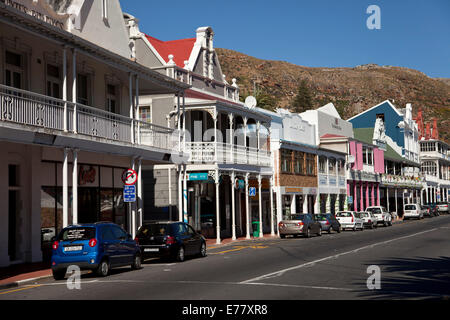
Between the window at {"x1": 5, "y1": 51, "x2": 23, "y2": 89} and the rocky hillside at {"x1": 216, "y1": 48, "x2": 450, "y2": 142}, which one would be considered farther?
the rocky hillside at {"x1": 216, "y1": 48, "x2": 450, "y2": 142}

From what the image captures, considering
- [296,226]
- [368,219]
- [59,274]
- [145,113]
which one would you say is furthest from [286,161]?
[59,274]

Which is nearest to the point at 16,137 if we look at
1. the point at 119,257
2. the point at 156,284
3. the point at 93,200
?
the point at 119,257

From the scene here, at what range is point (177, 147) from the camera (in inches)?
1081

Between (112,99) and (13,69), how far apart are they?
657 centimetres

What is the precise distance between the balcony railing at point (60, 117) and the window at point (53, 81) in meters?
0.66

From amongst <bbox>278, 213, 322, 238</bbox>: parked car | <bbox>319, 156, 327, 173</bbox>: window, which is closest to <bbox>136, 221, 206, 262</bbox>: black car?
<bbox>278, 213, 322, 238</bbox>: parked car

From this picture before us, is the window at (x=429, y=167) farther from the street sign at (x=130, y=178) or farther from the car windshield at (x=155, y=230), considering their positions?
the street sign at (x=130, y=178)

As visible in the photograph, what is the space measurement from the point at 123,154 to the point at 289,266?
845 cm

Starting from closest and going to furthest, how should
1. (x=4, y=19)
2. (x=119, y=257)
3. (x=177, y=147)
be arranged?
1. (x=4, y=19)
2. (x=119, y=257)
3. (x=177, y=147)

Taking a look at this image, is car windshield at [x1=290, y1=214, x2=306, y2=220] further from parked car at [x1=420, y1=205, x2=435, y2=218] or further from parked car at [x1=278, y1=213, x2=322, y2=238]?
parked car at [x1=420, y1=205, x2=435, y2=218]

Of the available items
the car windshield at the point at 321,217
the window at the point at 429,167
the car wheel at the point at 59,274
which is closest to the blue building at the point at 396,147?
the window at the point at 429,167

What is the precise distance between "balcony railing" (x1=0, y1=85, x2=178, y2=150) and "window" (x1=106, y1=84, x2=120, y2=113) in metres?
1.07

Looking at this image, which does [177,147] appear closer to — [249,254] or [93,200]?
[93,200]

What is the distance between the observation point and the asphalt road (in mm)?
11867
